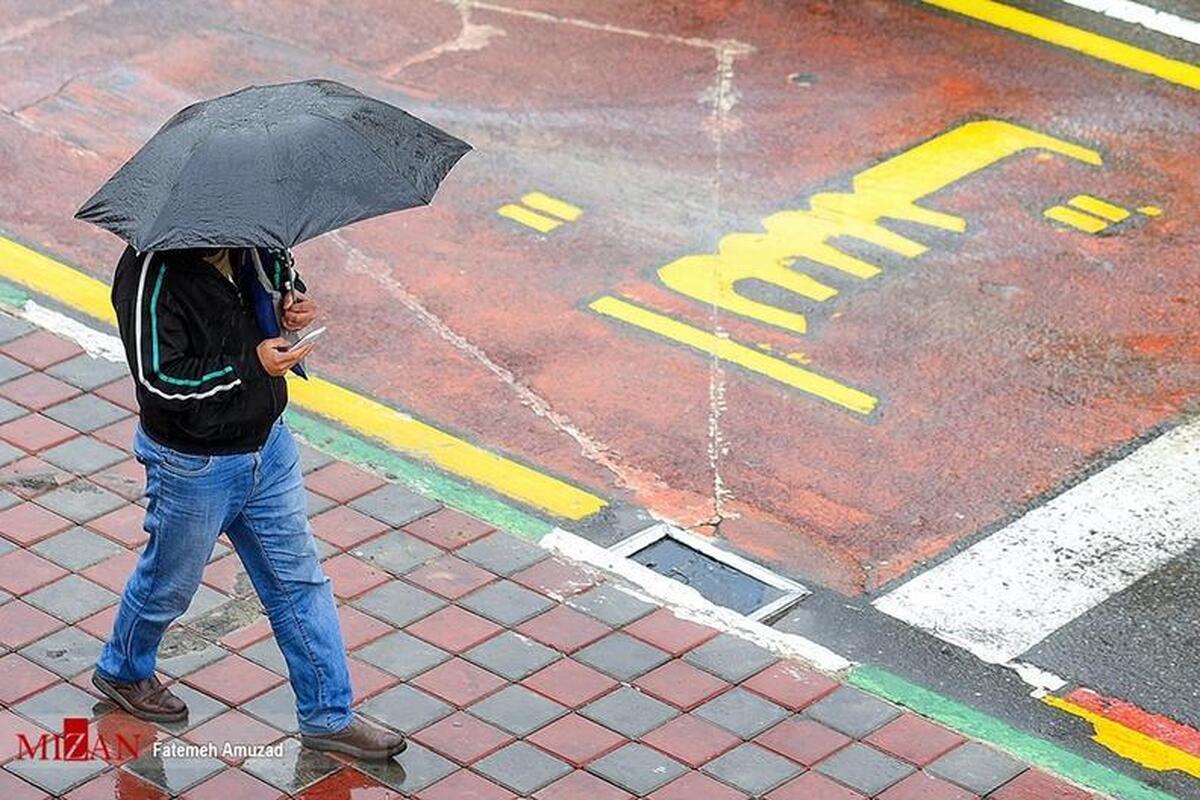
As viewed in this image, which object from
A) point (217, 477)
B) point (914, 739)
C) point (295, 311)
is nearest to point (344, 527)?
point (217, 477)

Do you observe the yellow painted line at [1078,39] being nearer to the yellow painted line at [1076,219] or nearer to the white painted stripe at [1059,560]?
the yellow painted line at [1076,219]

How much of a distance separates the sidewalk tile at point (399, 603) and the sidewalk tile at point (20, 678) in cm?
101

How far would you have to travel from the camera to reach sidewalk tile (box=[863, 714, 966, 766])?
6633mm

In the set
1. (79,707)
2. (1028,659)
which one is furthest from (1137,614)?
(79,707)

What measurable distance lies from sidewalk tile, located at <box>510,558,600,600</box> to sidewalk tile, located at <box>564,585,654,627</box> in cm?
5

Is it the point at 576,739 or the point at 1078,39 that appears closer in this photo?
the point at 576,739

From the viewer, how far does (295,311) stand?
232 inches

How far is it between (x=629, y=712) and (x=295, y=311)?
1682 mm

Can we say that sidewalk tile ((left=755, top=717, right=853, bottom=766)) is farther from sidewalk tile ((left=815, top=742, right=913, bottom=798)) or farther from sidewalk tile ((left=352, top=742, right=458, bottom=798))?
sidewalk tile ((left=352, top=742, right=458, bottom=798))

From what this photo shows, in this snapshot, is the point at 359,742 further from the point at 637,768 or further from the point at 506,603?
the point at 506,603

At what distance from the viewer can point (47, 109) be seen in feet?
35.1

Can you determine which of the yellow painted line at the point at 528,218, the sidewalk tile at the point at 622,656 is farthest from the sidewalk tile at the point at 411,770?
the yellow painted line at the point at 528,218

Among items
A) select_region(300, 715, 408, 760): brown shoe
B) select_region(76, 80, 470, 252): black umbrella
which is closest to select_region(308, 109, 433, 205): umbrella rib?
select_region(76, 80, 470, 252): black umbrella

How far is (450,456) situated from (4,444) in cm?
157
